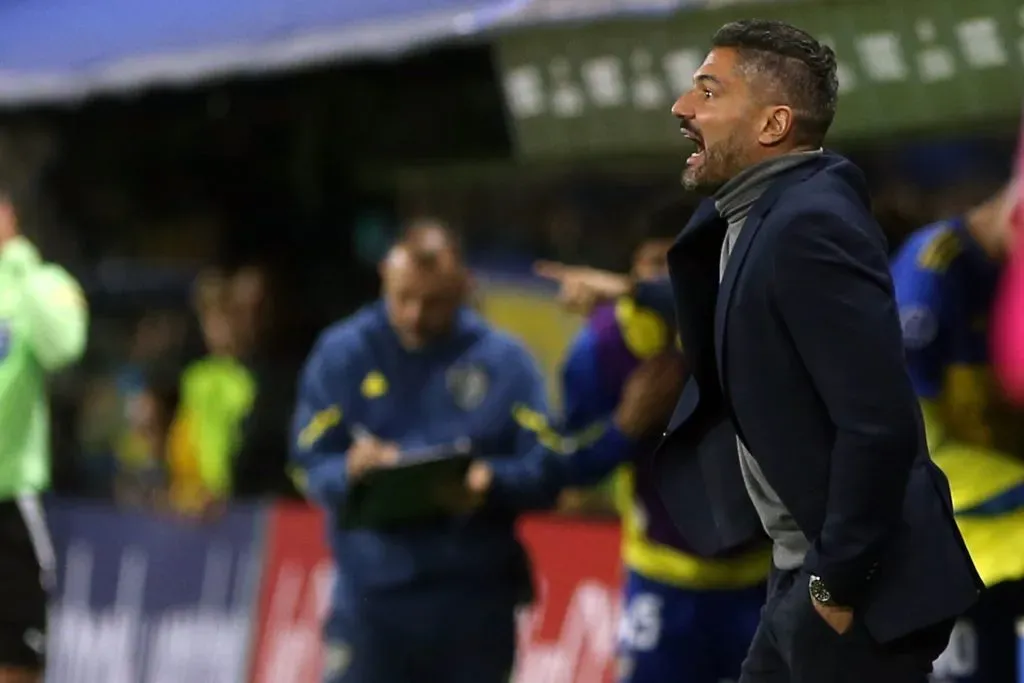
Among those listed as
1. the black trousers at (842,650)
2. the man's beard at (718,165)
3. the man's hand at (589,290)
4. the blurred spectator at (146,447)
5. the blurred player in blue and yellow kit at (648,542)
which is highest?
the man's beard at (718,165)

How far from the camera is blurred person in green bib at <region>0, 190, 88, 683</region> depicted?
6531 mm

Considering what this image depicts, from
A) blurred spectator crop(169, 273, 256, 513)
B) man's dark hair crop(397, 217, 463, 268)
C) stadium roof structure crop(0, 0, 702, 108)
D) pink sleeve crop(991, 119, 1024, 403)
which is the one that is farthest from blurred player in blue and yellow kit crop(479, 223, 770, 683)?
blurred spectator crop(169, 273, 256, 513)

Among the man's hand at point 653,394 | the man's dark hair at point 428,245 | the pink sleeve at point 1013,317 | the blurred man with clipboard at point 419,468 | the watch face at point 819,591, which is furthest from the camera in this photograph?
the man's dark hair at point 428,245

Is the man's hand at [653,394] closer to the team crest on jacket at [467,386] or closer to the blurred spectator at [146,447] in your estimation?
the team crest on jacket at [467,386]

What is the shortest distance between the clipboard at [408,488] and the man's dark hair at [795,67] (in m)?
2.41

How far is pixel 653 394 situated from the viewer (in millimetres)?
5379

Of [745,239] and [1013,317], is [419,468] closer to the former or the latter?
[1013,317]

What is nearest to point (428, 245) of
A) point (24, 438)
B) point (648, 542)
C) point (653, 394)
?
point (653, 394)

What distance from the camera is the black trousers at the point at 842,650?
329 centimetres

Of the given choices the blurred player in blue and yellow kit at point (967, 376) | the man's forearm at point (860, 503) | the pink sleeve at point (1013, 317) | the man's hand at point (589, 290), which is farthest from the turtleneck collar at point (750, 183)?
the man's hand at point (589, 290)

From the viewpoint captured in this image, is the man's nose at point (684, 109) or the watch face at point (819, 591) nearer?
the watch face at point (819, 591)

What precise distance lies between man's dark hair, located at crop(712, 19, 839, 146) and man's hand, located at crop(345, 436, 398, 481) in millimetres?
2489

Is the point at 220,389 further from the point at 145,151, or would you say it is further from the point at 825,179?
the point at 825,179

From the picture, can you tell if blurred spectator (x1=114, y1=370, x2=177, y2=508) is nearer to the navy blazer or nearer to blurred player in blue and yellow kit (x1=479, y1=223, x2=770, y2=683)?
blurred player in blue and yellow kit (x1=479, y1=223, x2=770, y2=683)
